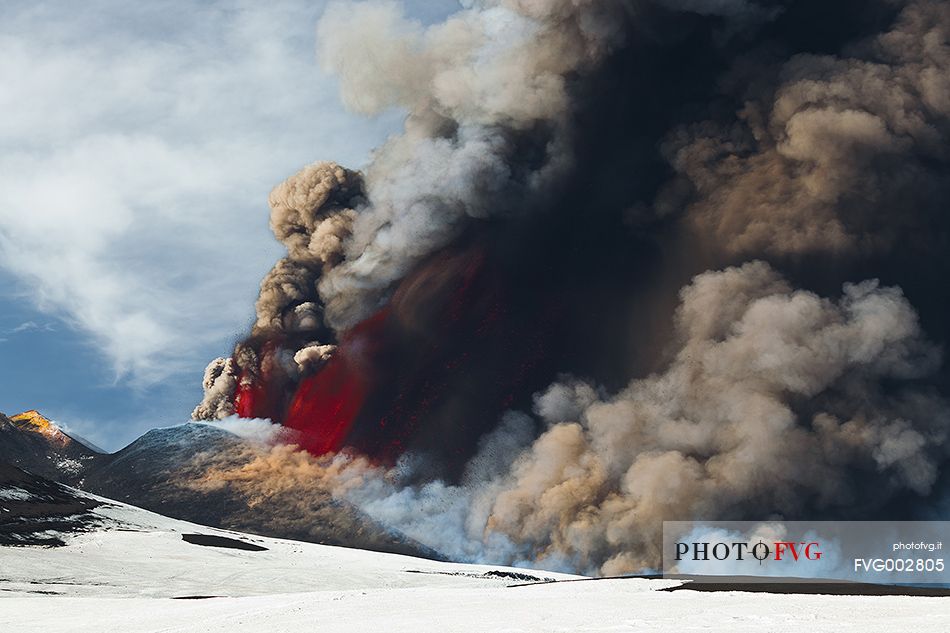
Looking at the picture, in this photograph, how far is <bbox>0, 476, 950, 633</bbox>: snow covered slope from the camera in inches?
1283

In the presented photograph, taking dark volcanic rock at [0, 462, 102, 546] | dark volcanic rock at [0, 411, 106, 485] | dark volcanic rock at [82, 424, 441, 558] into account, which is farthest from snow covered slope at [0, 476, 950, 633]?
dark volcanic rock at [0, 411, 106, 485]

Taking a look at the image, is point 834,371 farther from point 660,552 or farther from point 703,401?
point 660,552

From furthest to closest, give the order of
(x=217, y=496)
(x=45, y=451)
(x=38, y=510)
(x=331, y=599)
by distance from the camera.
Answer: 1. (x=45, y=451)
2. (x=217, y=496)
3. (x=38, y=510)
4. (x=331, y=599)

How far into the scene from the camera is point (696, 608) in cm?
3597

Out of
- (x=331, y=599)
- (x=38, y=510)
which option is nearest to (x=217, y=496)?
(x=38, y=510)

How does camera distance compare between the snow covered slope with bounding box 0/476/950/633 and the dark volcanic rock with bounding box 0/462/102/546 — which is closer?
the snow covered slope with bounding box 0/476/950/633

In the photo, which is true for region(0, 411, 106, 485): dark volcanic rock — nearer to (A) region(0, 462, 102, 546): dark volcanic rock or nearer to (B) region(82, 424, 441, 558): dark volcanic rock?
(B) region(82, 424, 441, 558): dark volcanic rock

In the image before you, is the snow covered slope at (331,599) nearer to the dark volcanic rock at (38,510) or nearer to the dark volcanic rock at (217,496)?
the dark volcanic rock at (38,510)

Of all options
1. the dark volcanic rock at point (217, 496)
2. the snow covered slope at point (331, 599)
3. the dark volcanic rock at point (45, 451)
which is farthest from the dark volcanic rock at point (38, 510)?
the dark volcanic rock at point (45, 451)

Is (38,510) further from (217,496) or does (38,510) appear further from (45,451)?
(45,451)

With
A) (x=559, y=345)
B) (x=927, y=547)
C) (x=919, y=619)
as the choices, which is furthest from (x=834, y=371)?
(x=919, y=619)

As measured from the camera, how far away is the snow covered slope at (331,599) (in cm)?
3259

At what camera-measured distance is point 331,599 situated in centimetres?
4522

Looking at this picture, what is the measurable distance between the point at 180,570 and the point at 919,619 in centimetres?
5538
